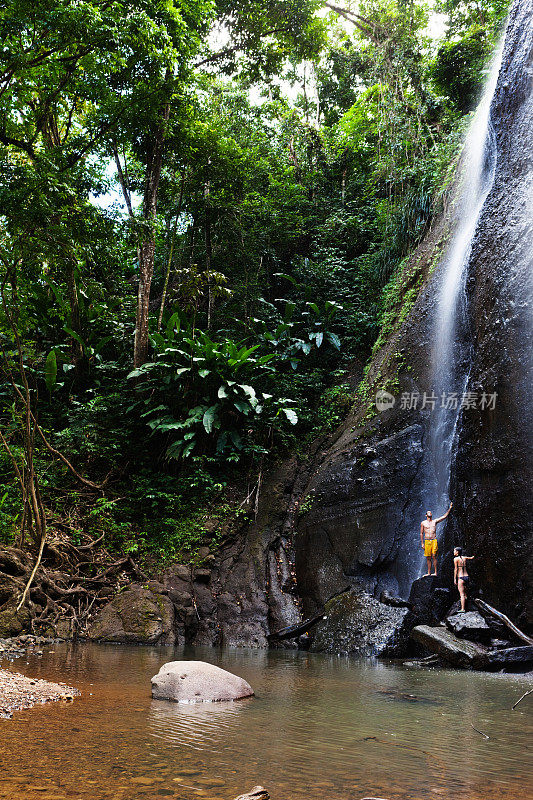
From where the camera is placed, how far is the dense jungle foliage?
8.94m

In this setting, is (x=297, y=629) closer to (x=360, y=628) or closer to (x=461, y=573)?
(x=360, y=628)

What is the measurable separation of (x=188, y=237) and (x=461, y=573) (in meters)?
12.8

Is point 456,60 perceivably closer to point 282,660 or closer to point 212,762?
point 282,660

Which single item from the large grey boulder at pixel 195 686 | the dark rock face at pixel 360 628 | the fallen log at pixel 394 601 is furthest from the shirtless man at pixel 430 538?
the large grey boulder at pixel 195 686

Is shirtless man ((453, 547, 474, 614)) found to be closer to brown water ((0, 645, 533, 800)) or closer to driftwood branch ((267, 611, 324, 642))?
driftwood branch ((267, 611, 324, 642))

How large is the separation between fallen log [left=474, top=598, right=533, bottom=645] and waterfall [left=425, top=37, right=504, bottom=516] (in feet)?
6.25

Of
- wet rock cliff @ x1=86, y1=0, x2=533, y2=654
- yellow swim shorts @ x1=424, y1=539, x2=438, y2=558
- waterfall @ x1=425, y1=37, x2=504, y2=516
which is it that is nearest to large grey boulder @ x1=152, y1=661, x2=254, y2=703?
wet rock cliff @ x1=86, y1=0, x2=533, y2=654

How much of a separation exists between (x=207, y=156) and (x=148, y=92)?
315cm

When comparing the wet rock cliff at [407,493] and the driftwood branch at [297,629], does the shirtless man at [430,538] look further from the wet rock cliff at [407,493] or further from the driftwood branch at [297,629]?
the driftwood branch at [297,629]

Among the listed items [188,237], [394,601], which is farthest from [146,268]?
[394,601]

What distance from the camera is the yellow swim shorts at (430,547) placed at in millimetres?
8212

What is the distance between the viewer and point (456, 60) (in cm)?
1608

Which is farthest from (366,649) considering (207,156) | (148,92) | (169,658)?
(207,156)

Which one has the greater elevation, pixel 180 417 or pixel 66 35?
pixel 66 35
